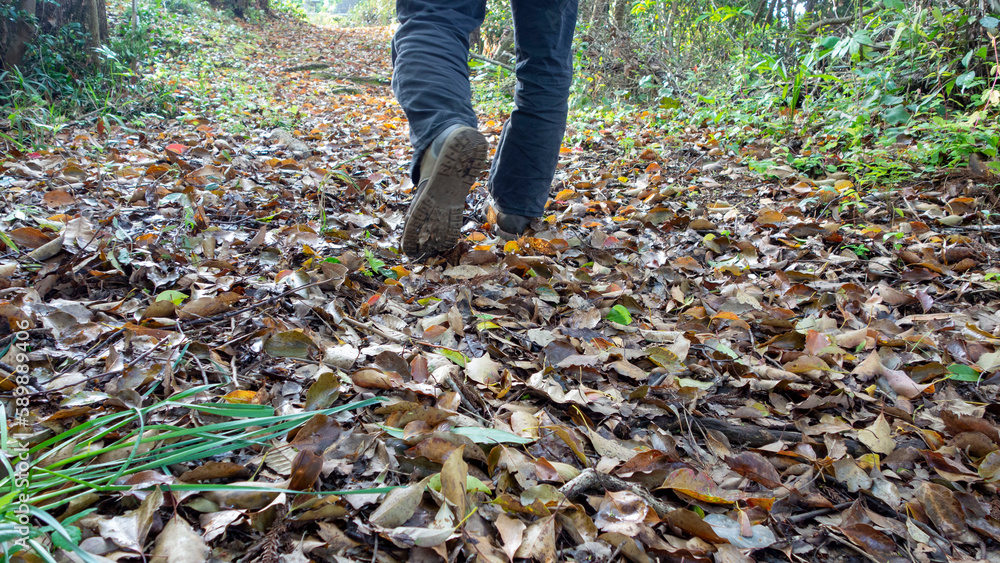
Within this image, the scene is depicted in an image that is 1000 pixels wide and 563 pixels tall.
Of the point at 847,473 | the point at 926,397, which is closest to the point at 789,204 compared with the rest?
the point at 926,397

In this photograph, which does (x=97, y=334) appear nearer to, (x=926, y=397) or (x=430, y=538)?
(x=430, y=538)

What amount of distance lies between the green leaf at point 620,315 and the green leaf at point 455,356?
510 mm

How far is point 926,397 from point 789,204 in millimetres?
1387

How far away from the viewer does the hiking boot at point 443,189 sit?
158cm

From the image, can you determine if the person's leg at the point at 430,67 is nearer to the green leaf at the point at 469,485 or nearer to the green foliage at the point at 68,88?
the green leaf at the point at 469,485

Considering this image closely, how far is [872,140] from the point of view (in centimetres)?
288

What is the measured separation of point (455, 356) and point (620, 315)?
55 centimetres

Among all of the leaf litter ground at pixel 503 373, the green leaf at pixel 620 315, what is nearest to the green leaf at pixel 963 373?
the leaf litter ground at pixel 503 373

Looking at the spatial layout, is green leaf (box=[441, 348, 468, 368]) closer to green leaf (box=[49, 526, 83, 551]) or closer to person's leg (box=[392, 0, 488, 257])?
person's leg (box=[392, 0, 488, 257])

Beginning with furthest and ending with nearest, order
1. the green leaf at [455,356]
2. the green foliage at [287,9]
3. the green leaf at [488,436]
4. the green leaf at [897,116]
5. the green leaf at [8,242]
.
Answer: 1. the green foliage at [287,9]
2. the green leaf at [897,116]
3. the green leaf at [8,242]
4. the green leaf at [455,356]
5. the green leaf at [488,436]

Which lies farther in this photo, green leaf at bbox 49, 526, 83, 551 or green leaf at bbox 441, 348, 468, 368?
green leaf at bbox 441, 348, 468, 368

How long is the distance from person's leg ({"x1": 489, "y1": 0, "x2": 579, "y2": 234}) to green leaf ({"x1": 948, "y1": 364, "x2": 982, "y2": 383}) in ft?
4.35

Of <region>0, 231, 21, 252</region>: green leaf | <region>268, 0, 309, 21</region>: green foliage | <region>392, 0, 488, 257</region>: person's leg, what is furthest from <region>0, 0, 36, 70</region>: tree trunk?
<region>268, 0, 309, 21</region>: green foliage

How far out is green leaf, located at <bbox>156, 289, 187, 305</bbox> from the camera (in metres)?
1.29
